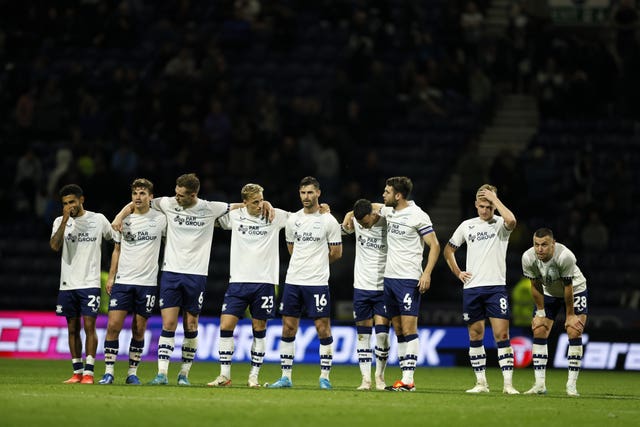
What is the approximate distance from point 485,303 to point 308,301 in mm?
2408

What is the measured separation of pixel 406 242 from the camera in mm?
17062

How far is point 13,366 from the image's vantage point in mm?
21625

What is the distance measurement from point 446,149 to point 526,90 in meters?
3.65

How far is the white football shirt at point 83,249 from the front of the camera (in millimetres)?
17094

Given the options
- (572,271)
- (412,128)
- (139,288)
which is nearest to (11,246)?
(412,128)

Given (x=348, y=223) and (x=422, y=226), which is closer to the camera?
(x=422, y=226)

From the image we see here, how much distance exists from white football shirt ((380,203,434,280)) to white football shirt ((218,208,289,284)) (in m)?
1.49

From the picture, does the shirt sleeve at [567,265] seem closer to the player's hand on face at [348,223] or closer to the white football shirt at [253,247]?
the player's hand on face at [348,223]

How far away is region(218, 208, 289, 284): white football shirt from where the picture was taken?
17.0m

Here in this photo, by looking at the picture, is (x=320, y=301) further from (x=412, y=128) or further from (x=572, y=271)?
(x=412, y=128)

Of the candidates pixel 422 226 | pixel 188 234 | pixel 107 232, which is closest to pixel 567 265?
pixel 422 226

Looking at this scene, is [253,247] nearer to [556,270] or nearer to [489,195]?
[489,195]

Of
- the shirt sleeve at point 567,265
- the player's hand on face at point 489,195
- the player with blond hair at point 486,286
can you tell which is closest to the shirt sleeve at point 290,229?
the player with blond hair at point 486,286

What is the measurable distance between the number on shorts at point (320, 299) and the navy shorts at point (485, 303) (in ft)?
6.32
